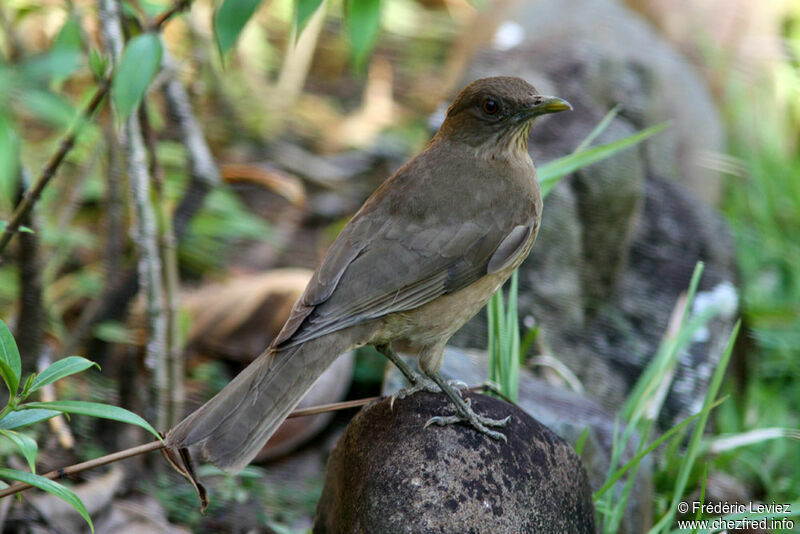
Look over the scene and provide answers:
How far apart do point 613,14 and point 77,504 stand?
5510 mm

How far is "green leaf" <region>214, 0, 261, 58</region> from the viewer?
94.7 inches

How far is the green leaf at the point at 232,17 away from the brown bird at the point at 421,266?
0.88m

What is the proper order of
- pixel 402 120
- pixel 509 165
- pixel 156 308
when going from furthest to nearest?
pixel 402 120, pixel 156 308, pixel 509 165

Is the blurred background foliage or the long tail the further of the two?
the blurred background foliage

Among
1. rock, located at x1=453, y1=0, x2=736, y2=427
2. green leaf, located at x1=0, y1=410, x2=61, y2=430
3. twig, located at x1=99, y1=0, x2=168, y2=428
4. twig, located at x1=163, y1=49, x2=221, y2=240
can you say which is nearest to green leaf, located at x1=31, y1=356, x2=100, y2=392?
green leaf, located at x1=0, y1=410, x2=61, y2=430

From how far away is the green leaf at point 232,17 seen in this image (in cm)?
240

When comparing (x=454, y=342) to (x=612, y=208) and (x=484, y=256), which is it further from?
(x=484, y=256)

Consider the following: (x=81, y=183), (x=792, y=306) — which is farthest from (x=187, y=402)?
(x=792, y=306)

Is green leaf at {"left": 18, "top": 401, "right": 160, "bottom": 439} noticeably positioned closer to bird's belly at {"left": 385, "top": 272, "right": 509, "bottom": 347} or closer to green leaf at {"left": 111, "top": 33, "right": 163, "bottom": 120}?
green leaf at {"left": 111, "top": 33, "right": 163, "bottom": 120}

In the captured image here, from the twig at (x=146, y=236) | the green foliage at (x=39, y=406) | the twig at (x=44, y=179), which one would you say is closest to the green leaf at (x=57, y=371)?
the green foliage at (x=39, y=406)

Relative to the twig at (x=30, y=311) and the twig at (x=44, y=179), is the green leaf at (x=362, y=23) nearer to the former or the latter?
the twig at (x=44, y=179)

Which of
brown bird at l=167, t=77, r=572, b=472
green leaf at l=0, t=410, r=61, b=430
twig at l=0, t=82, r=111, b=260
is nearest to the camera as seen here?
green leaf at l=0, t=410, r=61, b=430

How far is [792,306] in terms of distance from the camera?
5637 mm

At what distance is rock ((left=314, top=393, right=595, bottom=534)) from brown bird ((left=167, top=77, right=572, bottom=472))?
0.27 feet
